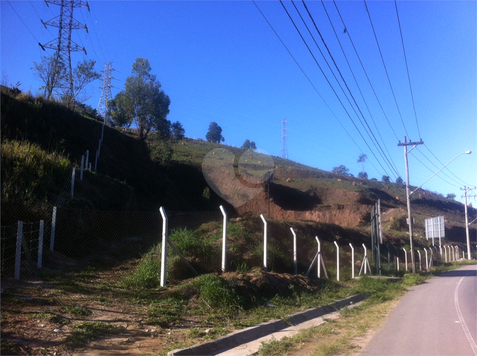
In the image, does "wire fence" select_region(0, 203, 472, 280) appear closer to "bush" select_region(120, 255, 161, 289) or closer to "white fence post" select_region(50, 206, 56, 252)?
"white fence post" select_region(50, 206, 56, 252)

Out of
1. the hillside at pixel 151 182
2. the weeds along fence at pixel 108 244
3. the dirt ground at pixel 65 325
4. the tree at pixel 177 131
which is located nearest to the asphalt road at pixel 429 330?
the dirt ground at pixel 65 325

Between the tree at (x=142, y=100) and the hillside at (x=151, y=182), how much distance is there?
1570mm

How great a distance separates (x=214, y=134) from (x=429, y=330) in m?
67.7

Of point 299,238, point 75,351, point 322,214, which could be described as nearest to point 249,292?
point 75,351

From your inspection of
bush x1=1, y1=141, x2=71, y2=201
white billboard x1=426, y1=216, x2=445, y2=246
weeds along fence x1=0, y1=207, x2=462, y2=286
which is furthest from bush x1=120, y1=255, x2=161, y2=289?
white billboard x1=426, y1=216, x2=445, y2=246

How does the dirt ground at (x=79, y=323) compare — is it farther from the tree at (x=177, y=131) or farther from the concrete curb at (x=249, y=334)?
the tree at (x=177, y=131)

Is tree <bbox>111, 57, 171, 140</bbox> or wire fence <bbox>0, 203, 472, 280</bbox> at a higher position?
tree <bbox>111, 57, 171, 140</bbox>

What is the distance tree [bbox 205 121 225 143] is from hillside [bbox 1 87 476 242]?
2173 cm

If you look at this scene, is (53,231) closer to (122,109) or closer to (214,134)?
(122,109)

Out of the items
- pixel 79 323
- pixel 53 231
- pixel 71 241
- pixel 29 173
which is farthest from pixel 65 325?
pixel 29 173

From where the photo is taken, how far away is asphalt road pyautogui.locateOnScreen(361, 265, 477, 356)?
6.52 m

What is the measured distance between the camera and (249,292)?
9.34 metres

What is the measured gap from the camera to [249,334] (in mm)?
7062

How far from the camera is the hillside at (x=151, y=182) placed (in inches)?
694
